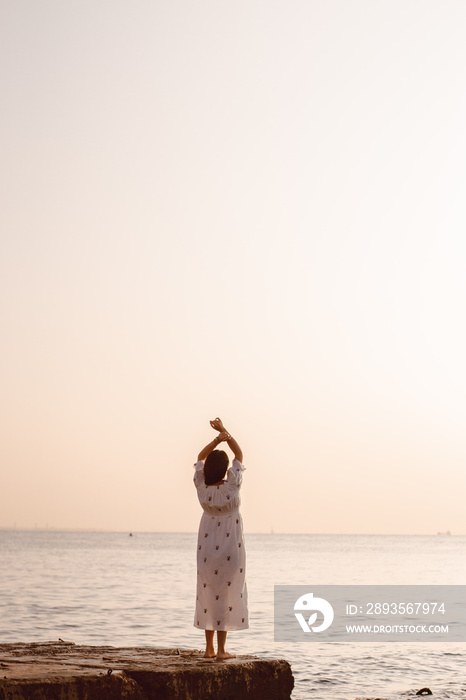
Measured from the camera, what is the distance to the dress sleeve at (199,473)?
966cm

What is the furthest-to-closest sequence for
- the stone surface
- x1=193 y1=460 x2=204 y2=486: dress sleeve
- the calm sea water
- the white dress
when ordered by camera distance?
the calm sea water
x1=193 y1=460 x2=204 y2=486: dress sleeve
the white dress
the stone surface

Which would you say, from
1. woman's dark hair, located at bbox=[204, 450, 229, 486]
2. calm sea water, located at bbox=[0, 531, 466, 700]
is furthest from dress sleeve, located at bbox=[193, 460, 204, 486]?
calm sea water, located at bbox=[0, 531, 466, 700]

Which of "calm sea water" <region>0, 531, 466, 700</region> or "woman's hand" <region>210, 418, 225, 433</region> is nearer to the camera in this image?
"woman's hand" <region>210, 418, 225, 433</region>

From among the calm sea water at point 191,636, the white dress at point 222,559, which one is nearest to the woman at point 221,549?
the white dress at point 222,559

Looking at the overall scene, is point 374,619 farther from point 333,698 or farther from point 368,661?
Answer: point 333,698

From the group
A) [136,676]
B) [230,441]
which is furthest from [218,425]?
[136,676]

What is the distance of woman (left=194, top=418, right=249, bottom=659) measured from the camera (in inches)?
372

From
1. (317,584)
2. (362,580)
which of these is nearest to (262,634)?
(317,584)

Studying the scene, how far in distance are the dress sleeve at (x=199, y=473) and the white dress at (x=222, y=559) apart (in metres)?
0.01

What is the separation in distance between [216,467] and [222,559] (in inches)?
40.2

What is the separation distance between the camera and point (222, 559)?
9.48m

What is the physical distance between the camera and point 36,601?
35.2m

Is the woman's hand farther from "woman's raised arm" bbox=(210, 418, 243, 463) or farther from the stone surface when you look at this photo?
the stone surface

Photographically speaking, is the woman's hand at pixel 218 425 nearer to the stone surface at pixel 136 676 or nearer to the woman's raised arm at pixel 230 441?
the woman's raised arm at pixel 230 441
